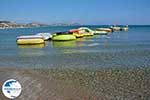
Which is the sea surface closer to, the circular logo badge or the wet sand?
the wet sand

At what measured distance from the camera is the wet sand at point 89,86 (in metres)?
12.5

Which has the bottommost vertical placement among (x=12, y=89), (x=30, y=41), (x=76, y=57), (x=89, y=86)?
(x=30, y=41)

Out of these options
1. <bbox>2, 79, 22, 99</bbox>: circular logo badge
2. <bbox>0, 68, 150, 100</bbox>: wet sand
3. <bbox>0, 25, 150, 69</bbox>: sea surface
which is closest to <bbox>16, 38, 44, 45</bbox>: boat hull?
<bbox>0, 25, 150, 69</bbox>: sea surface

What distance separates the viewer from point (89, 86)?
604 inches

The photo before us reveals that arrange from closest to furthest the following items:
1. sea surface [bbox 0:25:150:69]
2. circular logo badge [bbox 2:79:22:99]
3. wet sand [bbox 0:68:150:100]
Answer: circular logo badge [bbox 2:79:22:99]
wet sand [bbox 0:68:150:100]
sea surface [bbox 0:25:150:69]

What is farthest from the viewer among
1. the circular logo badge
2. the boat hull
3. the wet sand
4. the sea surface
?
the boat hull

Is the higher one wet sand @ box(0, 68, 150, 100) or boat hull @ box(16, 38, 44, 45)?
wet sand @ box(0, 68, 150, 100)

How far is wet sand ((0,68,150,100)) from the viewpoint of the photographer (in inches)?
493

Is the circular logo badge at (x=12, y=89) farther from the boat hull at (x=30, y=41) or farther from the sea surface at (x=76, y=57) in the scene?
the boat hull at (x=30, y=41)

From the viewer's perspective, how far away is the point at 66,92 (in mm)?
13281

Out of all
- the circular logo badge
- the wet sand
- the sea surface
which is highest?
the circular logo badge

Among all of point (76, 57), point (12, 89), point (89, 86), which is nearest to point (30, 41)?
point (76, 57)

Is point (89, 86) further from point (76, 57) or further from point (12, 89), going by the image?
point (76, 57)

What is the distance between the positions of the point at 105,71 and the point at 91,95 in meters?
7.00
